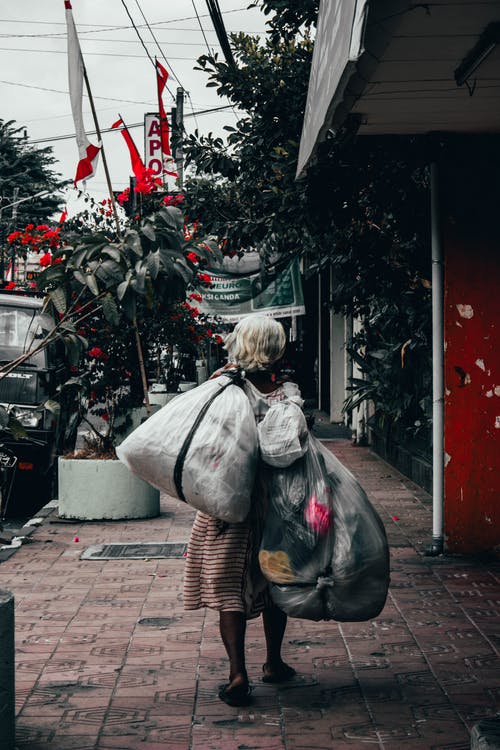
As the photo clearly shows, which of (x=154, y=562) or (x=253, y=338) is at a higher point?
(x=253, y=338)

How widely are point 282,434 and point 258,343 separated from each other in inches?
18.8

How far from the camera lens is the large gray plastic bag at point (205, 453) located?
403 cm

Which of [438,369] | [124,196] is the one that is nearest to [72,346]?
[438,369]

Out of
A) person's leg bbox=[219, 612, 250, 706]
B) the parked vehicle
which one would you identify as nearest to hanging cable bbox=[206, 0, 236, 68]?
the parked vehicle

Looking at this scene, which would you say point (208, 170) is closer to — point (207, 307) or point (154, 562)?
point (154, 562)

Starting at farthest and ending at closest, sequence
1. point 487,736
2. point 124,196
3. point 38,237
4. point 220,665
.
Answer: point 124,196, point 38,237, point 220,665, point 487,736

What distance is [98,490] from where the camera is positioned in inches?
343

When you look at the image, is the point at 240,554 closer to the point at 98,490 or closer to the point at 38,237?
the point at 98,490

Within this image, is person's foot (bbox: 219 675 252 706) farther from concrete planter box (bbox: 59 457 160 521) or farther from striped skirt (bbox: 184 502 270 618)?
concrete planter box (bbox: 59 457 160 521)

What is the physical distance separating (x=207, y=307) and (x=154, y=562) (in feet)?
27.1

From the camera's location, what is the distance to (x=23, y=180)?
35250 millimetres

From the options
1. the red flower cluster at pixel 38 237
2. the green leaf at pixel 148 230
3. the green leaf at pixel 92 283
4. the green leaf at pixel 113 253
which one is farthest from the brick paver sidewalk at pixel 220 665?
the red flower cluster at pixel 38 237

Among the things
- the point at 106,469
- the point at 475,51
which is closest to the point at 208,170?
the point at 106,469

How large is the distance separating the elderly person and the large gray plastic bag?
0.21 metres
